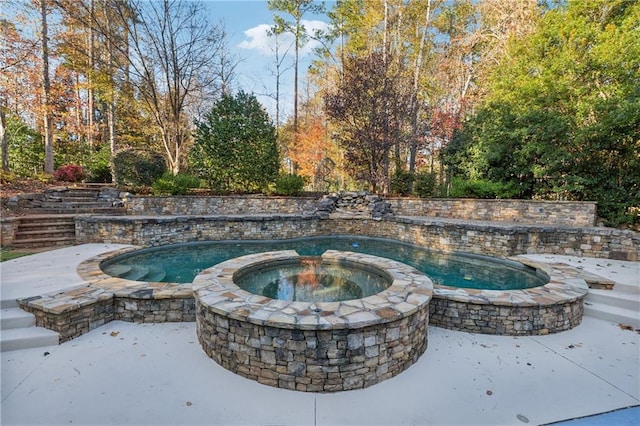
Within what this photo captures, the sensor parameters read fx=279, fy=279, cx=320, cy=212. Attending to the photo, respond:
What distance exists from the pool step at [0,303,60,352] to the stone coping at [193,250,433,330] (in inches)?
66.3

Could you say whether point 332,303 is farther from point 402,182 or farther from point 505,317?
point 402,182

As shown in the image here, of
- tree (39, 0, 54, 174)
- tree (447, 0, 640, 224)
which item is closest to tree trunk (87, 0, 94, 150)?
tree (39, 0, 54, 174)

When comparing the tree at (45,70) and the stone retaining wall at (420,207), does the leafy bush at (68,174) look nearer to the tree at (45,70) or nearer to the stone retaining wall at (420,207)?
the tree at (45,70)

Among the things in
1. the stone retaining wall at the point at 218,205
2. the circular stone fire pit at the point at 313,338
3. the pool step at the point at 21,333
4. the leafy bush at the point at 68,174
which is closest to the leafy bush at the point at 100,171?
the leafy bush at the point at 68,174

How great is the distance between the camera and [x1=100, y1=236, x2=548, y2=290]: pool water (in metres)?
5.53

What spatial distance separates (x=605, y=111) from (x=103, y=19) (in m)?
20.2

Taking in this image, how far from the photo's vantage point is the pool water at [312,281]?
3941mm

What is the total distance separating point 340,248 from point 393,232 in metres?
2.22

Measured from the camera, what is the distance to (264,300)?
3.10 meters

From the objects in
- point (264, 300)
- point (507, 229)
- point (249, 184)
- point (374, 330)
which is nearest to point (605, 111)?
point (507, 229)

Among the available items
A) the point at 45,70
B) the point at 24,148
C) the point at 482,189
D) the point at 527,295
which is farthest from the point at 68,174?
the point at 482,189

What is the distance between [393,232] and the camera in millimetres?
9633

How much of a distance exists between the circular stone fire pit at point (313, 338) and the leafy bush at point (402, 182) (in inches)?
413

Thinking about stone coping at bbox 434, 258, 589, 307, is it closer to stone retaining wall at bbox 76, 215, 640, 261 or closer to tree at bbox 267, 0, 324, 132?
stone retaining wall at bbox 76, 215, 640, 261
